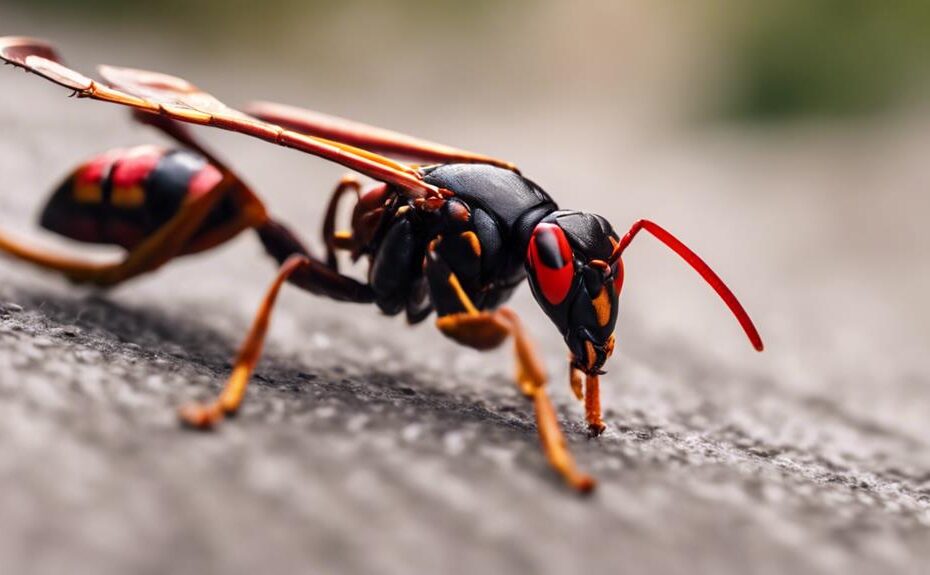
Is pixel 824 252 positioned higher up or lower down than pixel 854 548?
higher up

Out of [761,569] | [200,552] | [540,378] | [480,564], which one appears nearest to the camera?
[200,552]

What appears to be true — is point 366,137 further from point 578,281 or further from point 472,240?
point 578,281

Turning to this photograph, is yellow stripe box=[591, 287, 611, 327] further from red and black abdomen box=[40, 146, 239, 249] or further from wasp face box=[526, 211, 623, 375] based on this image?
red and black abdomen box=[40, 146, 239, 249]

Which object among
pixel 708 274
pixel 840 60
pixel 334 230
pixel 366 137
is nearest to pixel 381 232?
pixel 334 230

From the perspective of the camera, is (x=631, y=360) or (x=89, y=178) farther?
(x=631, y=360)

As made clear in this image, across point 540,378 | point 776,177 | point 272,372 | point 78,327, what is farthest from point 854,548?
point 776,177

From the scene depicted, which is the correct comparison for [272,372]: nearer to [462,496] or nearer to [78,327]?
[78,327]
